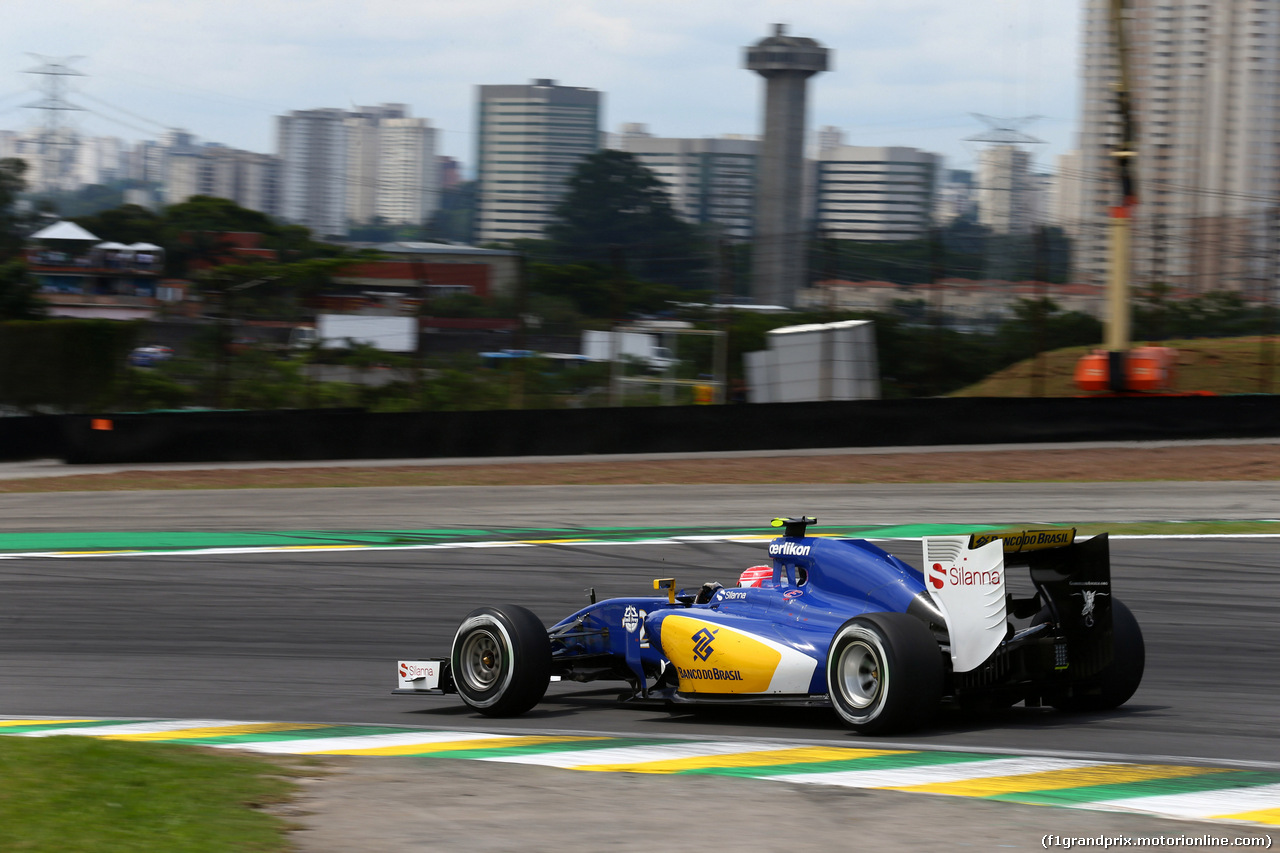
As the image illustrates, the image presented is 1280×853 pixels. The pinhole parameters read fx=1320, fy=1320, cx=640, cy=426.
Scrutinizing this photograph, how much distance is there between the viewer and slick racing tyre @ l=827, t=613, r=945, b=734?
5105 mm

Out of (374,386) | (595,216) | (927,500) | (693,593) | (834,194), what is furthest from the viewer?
(834,194)

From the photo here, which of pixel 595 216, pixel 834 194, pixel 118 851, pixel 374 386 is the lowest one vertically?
pixel 118 851

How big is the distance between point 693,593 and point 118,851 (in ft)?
11.3

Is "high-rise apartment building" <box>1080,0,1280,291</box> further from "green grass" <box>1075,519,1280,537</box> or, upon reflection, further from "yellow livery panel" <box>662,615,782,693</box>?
"yellow livery panel" <box>662,615,782,693</box>

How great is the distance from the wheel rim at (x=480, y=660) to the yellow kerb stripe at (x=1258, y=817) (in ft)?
11.2

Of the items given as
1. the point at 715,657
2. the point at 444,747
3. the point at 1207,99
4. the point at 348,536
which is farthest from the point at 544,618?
the point at 1207,99

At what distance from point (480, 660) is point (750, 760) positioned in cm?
195

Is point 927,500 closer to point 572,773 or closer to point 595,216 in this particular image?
point 572,773

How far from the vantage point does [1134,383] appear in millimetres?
18672

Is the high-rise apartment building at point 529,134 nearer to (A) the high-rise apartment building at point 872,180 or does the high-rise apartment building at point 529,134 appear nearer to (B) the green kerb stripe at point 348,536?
(A) the high-rise apartment building at point 872,180

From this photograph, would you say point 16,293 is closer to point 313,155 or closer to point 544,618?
point 544,618

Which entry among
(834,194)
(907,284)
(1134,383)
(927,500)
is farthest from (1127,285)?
(834,194)

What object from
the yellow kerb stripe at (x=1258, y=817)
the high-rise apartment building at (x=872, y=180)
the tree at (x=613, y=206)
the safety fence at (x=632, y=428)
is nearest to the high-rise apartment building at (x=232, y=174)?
the high-rise apartment building at (x=872, y=180)

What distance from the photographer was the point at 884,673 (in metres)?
5.15
